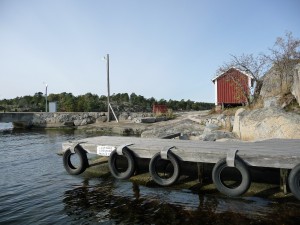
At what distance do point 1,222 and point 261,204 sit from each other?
5.46m

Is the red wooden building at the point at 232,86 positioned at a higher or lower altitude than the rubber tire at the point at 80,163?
higher

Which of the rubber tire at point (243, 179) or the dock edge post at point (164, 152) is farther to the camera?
the dock edge post at point (164, 152)

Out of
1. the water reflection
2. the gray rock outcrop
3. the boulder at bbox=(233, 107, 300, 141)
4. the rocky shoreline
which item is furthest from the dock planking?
the gray rock outcrop

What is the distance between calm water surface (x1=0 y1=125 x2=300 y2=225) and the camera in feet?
18.0

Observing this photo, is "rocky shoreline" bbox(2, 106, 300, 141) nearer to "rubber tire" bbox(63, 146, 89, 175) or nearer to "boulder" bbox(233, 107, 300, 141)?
"boulder" bbox(233, 107, 300, 141)

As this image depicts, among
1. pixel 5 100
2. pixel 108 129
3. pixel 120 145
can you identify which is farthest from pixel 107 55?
pixel 5 100

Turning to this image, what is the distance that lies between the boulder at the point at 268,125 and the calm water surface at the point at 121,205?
16.0 feet

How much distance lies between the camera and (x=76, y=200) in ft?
22.1

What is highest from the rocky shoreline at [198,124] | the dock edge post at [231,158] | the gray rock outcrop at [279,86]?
the gray rock outcrop at [279,86]

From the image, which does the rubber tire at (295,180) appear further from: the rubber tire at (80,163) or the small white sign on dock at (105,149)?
the rubber tire at (80,163)

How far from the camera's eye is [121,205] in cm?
628

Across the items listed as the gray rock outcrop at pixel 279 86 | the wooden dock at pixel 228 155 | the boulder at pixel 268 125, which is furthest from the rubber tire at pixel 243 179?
the gray rock outcrop at pixel 279 86

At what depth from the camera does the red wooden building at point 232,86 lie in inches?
1033

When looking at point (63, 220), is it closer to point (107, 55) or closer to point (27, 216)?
point (27, 216)
